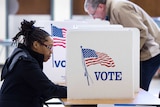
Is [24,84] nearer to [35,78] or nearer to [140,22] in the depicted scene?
[35,78]

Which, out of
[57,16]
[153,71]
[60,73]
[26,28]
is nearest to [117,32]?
[26,28]

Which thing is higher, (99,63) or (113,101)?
(99,63)

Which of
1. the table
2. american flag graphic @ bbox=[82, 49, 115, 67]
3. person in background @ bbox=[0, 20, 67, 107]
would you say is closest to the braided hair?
person in background @ bbox=[0, 20, 67, 107]

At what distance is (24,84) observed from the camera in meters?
2.32

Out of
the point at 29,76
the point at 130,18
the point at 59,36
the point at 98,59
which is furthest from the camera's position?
the point at 130,18

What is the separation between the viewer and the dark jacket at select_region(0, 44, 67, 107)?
7.52ft

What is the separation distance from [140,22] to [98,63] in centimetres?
91

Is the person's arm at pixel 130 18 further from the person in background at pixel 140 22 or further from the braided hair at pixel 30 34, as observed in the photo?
the braided hair at pixel 30 34

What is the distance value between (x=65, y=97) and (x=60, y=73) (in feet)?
2.02

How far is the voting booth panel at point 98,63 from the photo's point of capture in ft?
7.75

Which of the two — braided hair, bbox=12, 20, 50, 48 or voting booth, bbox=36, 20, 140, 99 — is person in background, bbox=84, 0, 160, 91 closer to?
voting booth, bbox=36, 20, 140, 99

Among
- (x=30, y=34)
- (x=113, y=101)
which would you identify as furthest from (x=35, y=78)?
A: (x=113, y=101)

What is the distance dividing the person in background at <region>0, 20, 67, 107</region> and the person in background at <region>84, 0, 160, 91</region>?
3.07 ft

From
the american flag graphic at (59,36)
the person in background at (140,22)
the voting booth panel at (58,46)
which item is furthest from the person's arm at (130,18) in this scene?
the american flag graphic at (59,36)
